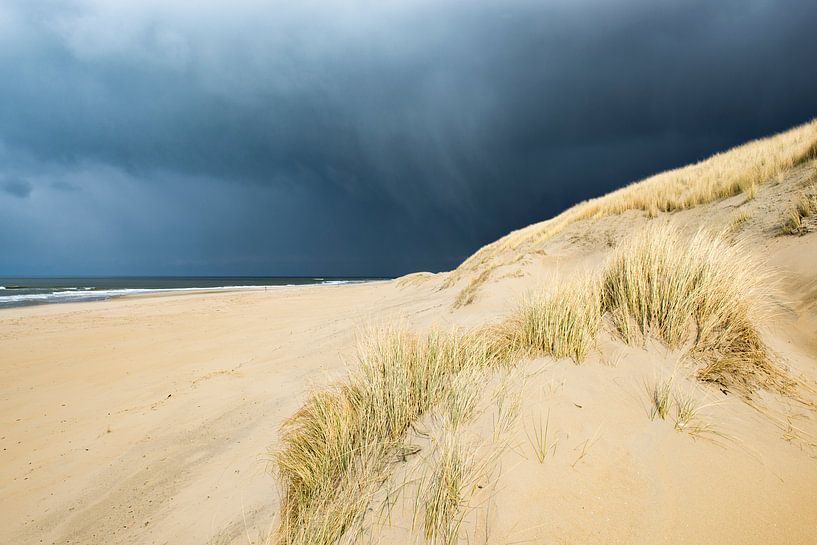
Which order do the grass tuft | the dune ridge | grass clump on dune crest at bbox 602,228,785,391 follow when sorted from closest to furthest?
the dune ridge < the grass tuft < grass clump on dune crest at bbox 602,228,785,391

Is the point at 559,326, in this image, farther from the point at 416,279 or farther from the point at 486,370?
the point at 416,279

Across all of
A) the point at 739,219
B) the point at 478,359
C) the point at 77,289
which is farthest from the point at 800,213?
the point at 77,289

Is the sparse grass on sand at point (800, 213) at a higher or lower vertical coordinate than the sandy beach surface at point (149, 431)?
higher

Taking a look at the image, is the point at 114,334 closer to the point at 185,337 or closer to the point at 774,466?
the point at 185,337

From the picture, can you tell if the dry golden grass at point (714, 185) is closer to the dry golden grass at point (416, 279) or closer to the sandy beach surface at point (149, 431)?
the sandy beach surface at point (149, 431)

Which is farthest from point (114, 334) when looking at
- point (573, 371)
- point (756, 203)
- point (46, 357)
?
point (756, 203)

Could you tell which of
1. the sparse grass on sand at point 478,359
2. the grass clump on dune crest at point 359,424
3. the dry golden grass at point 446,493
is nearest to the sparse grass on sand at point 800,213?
the sparse grass on sand at point 478,359

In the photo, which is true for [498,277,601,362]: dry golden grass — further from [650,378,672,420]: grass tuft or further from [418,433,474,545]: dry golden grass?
[418,433,474,545]: dry golden grass

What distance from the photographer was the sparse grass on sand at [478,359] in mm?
1979

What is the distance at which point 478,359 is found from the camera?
9.57 feet

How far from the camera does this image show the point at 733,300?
310cm

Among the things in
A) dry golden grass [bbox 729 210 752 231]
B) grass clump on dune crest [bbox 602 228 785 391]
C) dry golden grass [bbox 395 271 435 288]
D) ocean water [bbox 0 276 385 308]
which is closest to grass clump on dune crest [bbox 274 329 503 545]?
grass clump on dune crest [bbox 602 228 785 391]

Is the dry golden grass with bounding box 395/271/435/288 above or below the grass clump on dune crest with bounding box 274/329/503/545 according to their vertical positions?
above

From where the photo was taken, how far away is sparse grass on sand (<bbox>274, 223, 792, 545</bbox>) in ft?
6.49
